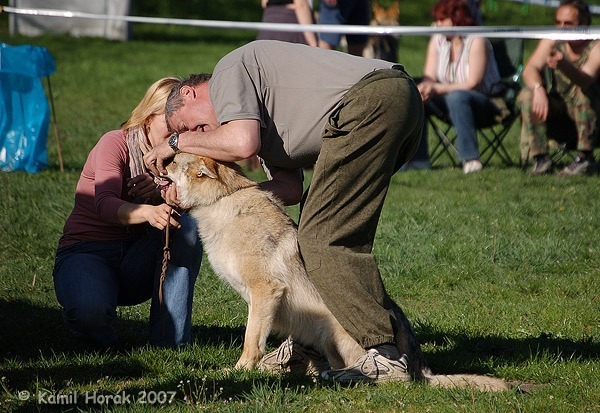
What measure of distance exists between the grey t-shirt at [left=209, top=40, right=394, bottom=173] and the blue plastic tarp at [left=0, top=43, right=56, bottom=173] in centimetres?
536

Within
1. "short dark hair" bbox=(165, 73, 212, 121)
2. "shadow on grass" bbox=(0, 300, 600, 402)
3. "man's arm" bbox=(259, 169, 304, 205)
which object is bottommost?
"shadow on grass" bbox=(0, 300, 600, 402)

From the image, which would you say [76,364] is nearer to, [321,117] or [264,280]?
[264,280]

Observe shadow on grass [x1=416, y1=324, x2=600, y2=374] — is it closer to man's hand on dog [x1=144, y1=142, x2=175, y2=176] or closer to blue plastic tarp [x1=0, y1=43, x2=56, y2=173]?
man's hand on dog [x1=144, y1=142, x2=175, y2=176]

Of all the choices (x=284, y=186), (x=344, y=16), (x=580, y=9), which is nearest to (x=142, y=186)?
(x=284, y=186)

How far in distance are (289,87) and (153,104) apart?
3.55ft

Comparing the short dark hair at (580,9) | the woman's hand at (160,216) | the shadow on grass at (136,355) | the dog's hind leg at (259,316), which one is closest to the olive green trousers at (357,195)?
the dog's hind leg at (259,316)

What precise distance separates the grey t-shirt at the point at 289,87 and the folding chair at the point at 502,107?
19.3ft

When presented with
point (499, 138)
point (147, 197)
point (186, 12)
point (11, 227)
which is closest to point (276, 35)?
point (499, 138)

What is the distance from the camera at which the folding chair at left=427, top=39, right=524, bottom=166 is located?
9.71 metres

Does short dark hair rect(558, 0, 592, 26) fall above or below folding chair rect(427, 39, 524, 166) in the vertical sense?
above

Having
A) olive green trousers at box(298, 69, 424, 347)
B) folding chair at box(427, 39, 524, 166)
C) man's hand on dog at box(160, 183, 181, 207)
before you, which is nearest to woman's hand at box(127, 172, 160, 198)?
man's hand on dog at box(160, 183, 181, 207)

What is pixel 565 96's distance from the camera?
30.1ft

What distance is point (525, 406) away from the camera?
12.1 ft

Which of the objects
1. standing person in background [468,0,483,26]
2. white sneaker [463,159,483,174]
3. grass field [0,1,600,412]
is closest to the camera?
grass field [0,1,600,412]
